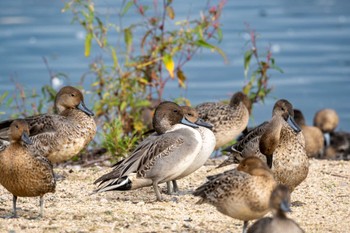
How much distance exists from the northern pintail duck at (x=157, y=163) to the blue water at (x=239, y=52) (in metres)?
5.07

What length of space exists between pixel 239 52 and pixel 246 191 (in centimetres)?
1275

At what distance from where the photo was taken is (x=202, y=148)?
796 centimetres

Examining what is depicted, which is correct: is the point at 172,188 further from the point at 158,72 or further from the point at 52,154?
the point at 158,72

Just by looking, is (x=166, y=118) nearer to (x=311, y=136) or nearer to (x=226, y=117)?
(x=226, y=117)

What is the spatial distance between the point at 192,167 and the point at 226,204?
1763 mm

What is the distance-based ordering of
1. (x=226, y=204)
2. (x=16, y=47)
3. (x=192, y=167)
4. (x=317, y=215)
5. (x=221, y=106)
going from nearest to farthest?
(x=226, y=204) < (x=317, y=215) < (x=192, y=167) < (x=221, y=106) < (x=16, y=47)

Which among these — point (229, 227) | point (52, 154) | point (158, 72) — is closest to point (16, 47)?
point (158, 72)

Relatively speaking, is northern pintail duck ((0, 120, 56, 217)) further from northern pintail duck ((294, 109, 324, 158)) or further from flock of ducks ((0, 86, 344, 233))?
northern pintail duck ((294, 109, 324, 158))

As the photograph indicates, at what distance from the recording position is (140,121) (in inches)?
415

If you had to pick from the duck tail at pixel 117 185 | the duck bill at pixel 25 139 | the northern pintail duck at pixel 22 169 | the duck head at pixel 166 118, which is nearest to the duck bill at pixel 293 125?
the duck head at pixel 166 118

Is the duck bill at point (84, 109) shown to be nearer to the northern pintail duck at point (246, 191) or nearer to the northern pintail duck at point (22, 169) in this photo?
the northern pintail duck at point (22, 169)

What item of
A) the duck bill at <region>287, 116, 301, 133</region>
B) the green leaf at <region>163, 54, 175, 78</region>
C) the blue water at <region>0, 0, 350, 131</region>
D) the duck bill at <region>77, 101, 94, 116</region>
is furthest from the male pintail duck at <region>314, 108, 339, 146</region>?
the duck bill at <region>287, 116, 301, 133</region>

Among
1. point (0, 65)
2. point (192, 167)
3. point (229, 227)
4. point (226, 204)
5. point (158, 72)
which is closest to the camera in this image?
point (226, 204)

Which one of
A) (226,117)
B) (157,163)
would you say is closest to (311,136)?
(226,117)
